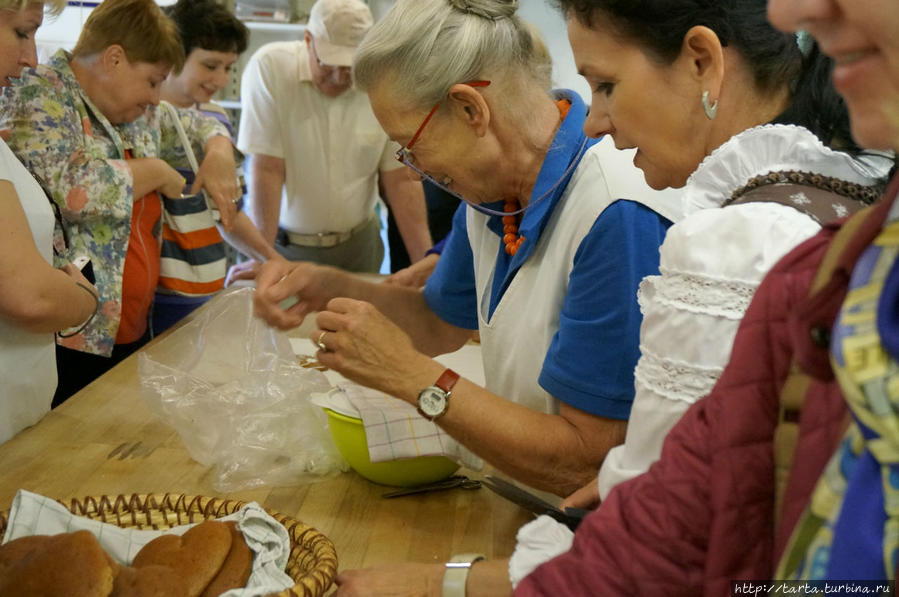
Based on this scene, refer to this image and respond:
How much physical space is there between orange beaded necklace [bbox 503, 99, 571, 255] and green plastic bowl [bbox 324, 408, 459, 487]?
1.26ft

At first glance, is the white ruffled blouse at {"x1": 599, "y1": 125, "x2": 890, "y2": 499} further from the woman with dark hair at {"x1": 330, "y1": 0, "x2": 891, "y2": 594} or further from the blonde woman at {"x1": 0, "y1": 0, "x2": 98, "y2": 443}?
the blonde woman at {"x1": 0, "y1": 0, "x2": 98, "y2": 443}

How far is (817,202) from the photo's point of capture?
0.84m

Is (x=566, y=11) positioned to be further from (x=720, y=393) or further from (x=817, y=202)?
(x=720, y=393)

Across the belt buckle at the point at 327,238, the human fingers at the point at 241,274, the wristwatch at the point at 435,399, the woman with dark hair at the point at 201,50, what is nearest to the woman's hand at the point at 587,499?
the wristwatch at the point at 435,399

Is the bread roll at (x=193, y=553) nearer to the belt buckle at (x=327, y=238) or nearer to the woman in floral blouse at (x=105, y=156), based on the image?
the woman in floral blouse at (x=105, y=156)

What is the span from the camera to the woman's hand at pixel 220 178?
277 centimetres

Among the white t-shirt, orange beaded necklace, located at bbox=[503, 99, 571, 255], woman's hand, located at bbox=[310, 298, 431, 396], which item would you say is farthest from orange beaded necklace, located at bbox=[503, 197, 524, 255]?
the white t-shirt

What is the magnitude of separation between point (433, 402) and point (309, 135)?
2.53 meters

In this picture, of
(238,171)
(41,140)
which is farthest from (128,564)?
(238,171)

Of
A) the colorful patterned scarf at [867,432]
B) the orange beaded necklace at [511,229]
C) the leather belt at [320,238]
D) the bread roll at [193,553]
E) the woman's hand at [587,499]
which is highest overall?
the colorful patterned scarf at [867,432]

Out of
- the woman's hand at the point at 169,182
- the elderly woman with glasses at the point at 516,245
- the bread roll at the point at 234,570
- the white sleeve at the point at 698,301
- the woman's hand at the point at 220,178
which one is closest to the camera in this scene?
the white sleeve at the point at 698,301

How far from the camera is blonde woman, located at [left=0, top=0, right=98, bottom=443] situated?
1.65 metres

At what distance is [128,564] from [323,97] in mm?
2732

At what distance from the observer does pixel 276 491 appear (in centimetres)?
151
